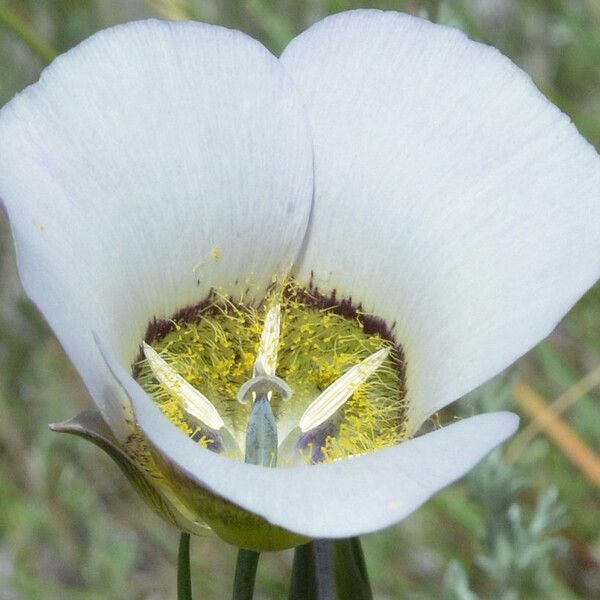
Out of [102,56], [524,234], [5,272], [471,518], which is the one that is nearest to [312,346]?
[524,234]

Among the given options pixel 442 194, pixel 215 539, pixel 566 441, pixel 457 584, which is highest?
pixel 442 194

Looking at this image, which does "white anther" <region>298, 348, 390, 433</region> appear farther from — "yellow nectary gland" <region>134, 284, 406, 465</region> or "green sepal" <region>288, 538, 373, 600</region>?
"green sepal" <region>288, 538, 373, 600</region>

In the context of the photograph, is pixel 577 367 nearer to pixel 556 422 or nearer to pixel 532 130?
pixel 556 422

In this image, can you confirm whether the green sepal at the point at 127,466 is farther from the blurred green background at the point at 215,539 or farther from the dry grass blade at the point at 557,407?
the dry grass blade at the point at 557,407

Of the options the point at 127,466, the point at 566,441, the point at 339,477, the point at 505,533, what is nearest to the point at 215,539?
the point at 566,441

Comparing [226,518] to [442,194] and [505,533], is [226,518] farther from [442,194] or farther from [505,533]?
[505,533]

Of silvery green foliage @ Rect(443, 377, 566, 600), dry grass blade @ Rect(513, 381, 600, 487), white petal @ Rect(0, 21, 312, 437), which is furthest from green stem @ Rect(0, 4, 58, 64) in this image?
dry grass blade @ Rect(513, 381, 600, 487)
